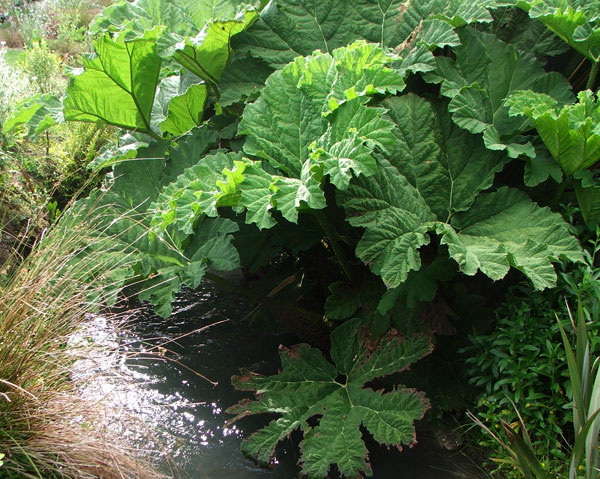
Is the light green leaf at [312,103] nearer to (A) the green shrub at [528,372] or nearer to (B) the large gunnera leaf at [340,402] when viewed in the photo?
(B) the large gunnera leaf at [340,402]

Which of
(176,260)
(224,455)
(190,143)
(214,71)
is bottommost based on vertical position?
(224,455)

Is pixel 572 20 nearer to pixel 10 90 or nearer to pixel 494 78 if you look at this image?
pixel 494 78

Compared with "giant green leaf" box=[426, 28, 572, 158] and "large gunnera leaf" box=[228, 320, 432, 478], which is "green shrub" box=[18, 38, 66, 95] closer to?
"giant green leaf" box=[426, 28, 572, 158]

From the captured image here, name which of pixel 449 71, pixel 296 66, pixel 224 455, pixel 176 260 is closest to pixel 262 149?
pixel 296 66

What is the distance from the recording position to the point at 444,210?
248 centimetres

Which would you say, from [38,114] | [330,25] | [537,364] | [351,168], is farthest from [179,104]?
[537,364]

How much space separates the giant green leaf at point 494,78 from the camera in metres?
2.57

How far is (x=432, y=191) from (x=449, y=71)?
56 cm

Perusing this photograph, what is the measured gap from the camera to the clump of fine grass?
2018 mm

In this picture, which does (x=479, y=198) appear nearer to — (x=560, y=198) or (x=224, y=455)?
(x=560, y=198)

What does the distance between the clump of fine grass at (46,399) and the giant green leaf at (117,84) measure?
35.8 inches

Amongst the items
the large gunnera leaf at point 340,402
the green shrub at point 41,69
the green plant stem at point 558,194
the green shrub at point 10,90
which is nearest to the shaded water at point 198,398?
the large gunnera leaf at point 340,402

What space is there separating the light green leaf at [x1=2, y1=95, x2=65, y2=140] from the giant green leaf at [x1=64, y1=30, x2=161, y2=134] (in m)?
0.07

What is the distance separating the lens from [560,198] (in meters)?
2.62
